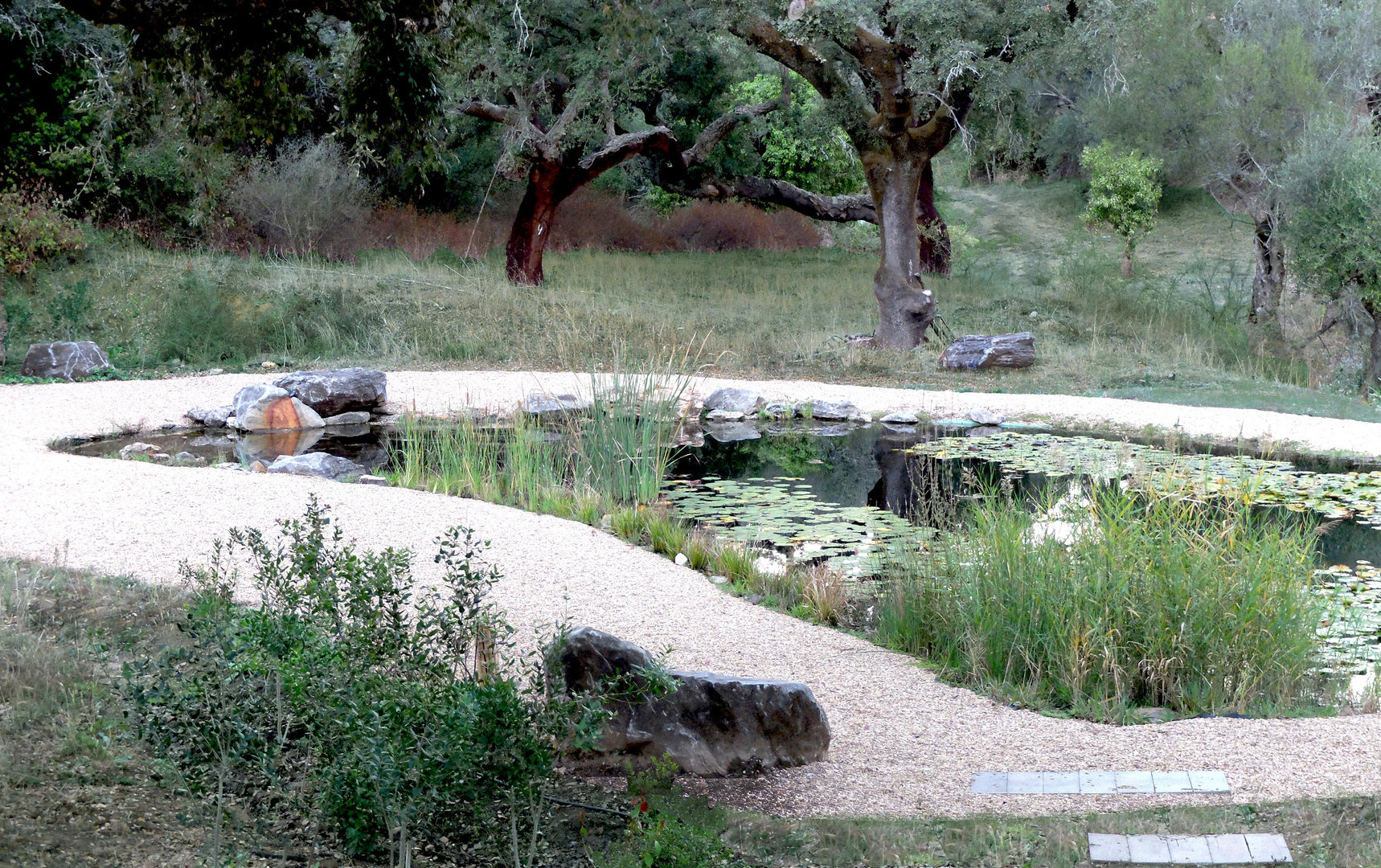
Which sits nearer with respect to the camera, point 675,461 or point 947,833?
point 947,833

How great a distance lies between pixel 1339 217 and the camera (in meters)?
14.7

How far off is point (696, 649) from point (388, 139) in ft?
9.18

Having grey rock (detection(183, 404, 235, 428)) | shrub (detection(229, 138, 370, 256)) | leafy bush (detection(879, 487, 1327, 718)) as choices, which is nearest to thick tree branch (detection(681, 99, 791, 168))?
shrub (detection(229, 138, 370, 256))

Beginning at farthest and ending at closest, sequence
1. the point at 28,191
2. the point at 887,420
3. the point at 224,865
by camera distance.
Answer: the point at 28,191, the point at 887,420, the point at 224,865

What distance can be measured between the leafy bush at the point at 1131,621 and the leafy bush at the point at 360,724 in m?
2.16

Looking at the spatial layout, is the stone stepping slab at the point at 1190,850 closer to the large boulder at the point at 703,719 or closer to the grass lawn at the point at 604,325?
the large boulder at the point at 703,719

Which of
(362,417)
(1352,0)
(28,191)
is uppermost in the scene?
(1352,0)

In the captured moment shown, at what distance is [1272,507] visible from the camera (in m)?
7.65

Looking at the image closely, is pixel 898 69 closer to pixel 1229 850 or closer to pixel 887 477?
pixel 887 477

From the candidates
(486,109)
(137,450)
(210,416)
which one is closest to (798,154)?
(486,109)

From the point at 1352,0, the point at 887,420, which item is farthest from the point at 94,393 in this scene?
the point at 1352,0

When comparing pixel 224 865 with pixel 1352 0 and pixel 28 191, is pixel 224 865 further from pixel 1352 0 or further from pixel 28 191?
pixel 1352 0

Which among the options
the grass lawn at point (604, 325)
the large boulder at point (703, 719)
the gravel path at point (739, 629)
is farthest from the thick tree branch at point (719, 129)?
the large boulder at point (703, 719)

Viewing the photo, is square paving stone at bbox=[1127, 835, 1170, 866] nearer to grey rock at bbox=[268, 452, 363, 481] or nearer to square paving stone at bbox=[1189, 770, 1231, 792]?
square paving stone at bbox=[1189, 770, 1231, 792]
